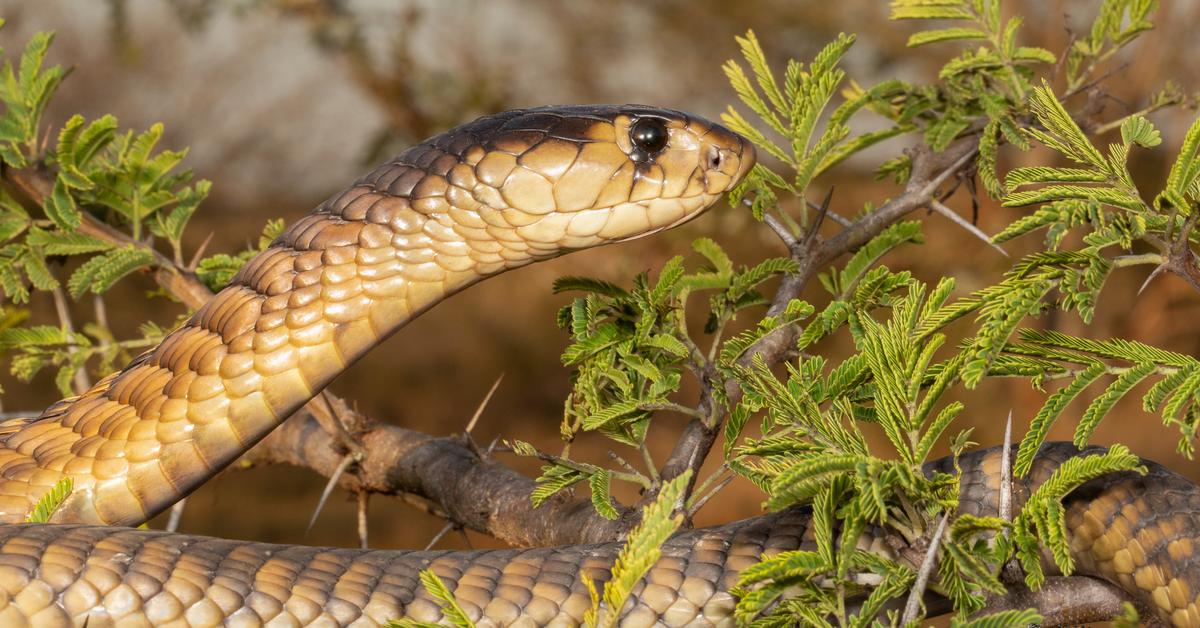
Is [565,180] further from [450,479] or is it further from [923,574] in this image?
[923,574]

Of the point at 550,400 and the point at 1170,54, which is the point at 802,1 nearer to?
the point at 1170,54

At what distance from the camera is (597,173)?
183cm

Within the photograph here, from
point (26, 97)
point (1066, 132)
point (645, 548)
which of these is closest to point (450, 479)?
point (26, 97)

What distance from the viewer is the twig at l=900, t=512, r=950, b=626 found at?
3.37 ft

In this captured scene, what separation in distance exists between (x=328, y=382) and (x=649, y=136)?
612 millimetres

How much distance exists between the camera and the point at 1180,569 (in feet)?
4.88

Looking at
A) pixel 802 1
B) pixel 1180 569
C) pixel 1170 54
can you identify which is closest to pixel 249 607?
pixel 1180 569

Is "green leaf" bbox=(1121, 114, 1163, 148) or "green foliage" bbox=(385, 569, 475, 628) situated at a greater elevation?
Answer: "green leaf" bbox=(1121, 114, 1163, 148)

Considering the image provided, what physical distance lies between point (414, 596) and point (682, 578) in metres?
0.33

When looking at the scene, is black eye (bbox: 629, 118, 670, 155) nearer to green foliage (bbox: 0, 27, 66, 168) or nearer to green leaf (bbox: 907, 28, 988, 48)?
green leaf (bbox: 907, 28, 988, 48)

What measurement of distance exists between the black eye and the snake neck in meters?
0.22

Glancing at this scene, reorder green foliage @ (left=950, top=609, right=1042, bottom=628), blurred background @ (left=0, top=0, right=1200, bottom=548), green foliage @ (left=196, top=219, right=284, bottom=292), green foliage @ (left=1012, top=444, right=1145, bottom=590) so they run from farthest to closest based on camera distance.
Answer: blurred background @ (left=0, top=0, right=1200, bottom=548) → green foliage @ (left=196, top=219, right=284, bottom=292) → green foliage @ (left=1012, top=444, right=1145, bottom=590) → green foliage @ (left=950, top=609, right=1042, bottom=628)

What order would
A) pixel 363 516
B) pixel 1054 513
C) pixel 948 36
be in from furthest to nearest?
pixel 363 516 < pixel 948 36 < pixel 1054 513

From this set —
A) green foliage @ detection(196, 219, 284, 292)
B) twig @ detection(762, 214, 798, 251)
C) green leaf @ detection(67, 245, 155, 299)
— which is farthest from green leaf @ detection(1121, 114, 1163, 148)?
green leaf @ detection(67, 245, 155, 299)
